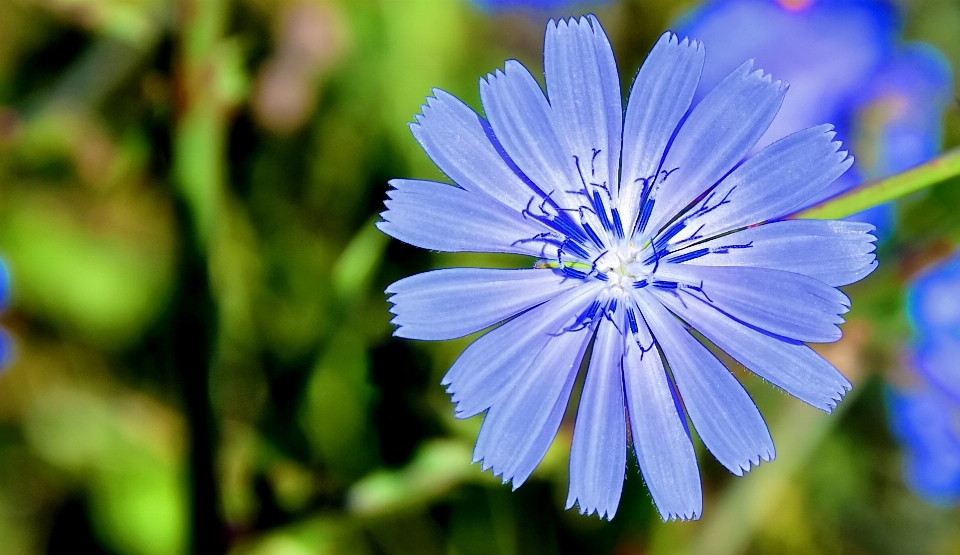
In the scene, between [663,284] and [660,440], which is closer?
[660,440]

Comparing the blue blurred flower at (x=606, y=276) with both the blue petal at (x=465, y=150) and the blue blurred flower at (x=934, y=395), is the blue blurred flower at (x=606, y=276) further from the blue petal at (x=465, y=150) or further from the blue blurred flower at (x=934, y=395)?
the blue blurred flower at (x=934, y=395)

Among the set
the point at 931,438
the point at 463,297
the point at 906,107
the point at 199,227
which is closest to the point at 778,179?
the point at 463,297

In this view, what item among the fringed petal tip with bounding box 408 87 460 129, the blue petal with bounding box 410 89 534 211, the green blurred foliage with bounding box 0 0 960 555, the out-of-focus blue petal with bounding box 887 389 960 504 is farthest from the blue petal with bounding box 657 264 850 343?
the out-of-focus blue petal with bounding box 887 389 960 504

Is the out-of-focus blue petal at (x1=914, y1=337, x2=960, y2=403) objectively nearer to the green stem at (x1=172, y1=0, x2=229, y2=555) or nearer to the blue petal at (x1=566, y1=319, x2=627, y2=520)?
the blue petal at (x1=566, y1=319, x2=627, y2=520)

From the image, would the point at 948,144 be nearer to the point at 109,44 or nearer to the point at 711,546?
the point at 711,546

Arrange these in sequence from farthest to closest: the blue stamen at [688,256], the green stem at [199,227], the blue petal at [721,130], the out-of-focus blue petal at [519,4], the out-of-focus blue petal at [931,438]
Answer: the out-of-focus blue petal at [519,4] → the out-of-focus blue petal at [931,438] → the green stem at [199,227] → the blue stamen at [688,256] → the blue petal at [721,130]

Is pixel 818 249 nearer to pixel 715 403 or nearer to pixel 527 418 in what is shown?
pixel 715 403

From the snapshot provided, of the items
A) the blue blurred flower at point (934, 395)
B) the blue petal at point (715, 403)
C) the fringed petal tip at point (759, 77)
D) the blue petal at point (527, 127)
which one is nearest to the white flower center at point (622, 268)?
the blue petal at point (715, 403)
